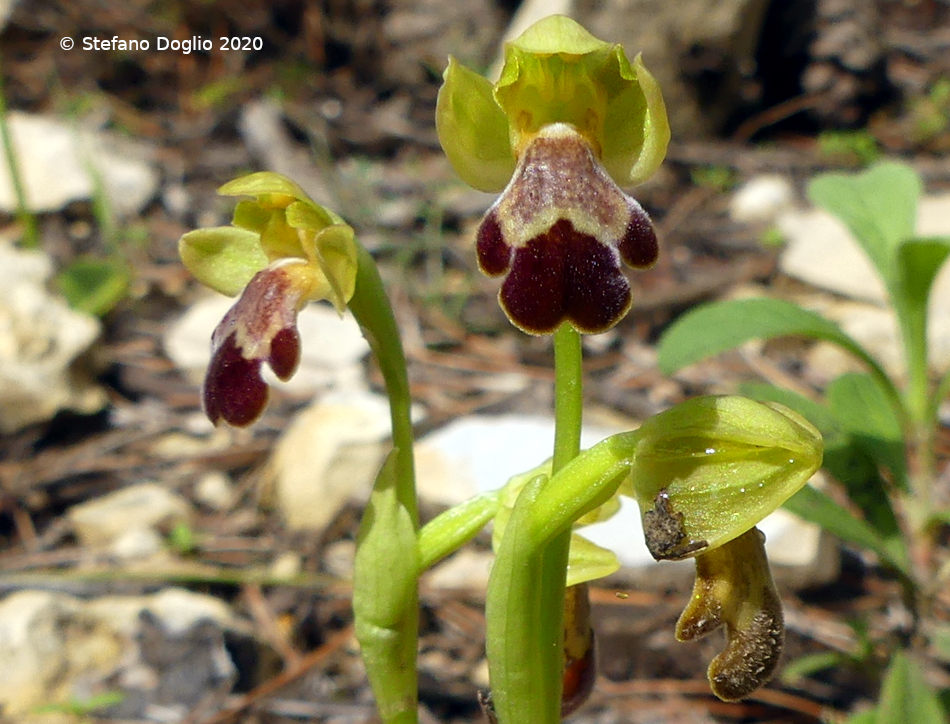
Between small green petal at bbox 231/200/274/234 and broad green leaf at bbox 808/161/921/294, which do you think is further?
broad green leaf at bbox 808/161/921/294

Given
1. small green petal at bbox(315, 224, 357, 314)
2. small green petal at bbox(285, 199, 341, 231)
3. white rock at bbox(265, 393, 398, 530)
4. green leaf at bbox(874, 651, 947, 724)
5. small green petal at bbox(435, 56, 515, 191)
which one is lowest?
green leaf at bbox(874, 651, 947, 724)

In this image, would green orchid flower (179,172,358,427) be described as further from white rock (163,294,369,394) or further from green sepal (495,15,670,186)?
white rock (163,294,369,394)

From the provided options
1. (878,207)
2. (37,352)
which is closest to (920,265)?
(878,207)

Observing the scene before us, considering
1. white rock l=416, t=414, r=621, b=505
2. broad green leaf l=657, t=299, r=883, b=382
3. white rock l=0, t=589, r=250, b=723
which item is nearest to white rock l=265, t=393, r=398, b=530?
white rock l=416, t=414, r=621, b=505

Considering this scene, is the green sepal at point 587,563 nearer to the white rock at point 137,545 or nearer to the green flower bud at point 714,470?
the green flower bud at point 714,470

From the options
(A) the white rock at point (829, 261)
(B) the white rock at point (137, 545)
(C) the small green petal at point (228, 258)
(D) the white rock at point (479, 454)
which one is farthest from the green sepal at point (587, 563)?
(A) the white rock at point (829, 261)

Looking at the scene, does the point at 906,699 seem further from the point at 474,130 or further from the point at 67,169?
the point at 67,169

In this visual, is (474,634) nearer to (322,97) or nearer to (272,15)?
(322,97)
